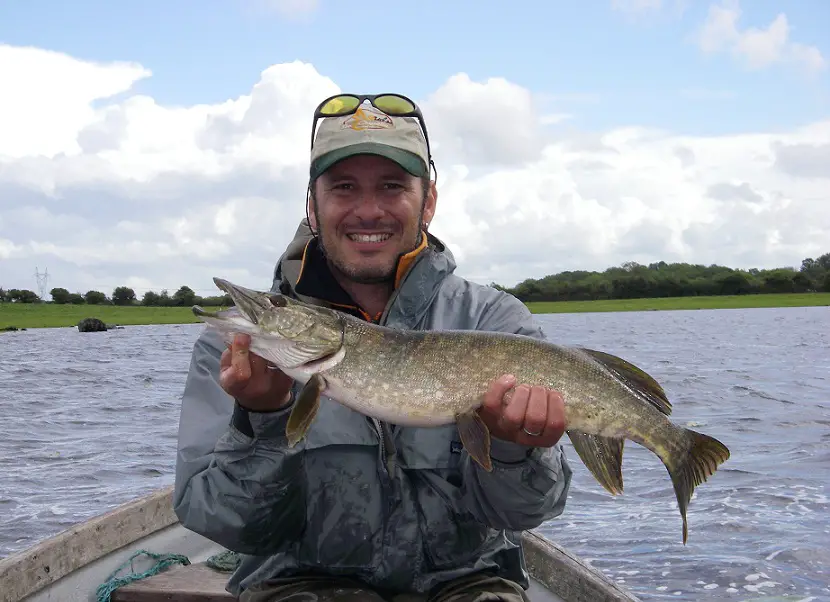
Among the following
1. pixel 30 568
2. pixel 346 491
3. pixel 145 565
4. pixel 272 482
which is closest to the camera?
pixel 272 482

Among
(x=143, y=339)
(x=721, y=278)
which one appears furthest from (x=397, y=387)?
(x=721, y=278)

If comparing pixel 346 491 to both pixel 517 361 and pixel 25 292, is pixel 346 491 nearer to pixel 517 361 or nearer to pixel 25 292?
pixel 517 361

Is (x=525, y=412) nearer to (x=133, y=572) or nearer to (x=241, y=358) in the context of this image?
(x=241, y=358)

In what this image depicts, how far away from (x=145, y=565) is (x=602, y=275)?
393 ft

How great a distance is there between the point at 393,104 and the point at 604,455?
1995 mm

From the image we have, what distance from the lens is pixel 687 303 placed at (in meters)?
102

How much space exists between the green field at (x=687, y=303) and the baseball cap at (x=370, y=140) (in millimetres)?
91470

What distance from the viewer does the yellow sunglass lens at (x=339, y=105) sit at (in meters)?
3.86

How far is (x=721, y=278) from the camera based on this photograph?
4358 inches

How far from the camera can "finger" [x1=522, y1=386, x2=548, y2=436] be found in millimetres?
2990

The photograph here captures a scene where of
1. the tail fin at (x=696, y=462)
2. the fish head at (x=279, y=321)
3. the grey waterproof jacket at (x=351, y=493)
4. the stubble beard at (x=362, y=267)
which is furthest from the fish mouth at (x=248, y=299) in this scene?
the tail fin at (x=696, y=462)

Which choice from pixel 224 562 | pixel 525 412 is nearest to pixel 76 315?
pixel 224 562

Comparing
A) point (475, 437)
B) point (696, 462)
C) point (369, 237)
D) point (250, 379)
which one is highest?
point (369, 237)

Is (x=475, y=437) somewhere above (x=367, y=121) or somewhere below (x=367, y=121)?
below
